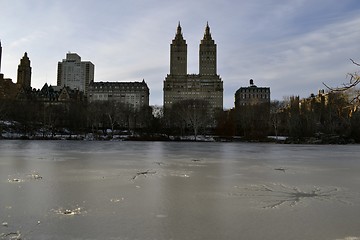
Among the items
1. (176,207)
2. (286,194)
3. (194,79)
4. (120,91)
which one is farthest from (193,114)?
Answer: (194,79)

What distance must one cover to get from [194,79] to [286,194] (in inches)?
6748

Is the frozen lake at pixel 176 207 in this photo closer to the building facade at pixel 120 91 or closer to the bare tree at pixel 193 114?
the bare tree at pixel 193 114

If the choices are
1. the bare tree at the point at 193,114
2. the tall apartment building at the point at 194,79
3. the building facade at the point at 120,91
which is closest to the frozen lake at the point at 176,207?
the bare tree at the point at 193,114

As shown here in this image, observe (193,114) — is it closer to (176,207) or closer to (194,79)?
(176,207)

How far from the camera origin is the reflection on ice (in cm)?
743

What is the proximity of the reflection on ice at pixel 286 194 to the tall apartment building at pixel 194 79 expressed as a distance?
15701cm

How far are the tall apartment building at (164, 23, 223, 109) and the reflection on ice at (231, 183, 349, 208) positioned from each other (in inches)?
6181

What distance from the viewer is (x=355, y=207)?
22.8 ft

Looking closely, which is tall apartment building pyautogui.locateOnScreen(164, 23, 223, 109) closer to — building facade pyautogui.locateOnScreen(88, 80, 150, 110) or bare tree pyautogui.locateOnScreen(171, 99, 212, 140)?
building facade pyautogui.locateOnScreen(88, 80, 150, 110)

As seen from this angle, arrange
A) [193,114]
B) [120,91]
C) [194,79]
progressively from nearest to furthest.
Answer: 1. [193,114]
2. [120,91]
3. [194,79]

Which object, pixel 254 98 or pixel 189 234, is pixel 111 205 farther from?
pixel 254 98

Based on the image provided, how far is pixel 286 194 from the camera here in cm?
827

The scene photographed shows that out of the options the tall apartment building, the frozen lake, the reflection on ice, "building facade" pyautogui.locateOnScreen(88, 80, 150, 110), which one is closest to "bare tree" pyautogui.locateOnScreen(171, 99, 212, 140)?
the frozen lake

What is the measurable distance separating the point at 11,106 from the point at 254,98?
375 ft
